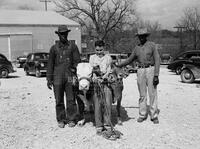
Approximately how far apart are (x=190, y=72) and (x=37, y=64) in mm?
9382

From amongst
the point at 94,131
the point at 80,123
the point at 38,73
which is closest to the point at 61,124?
the point at 80,123

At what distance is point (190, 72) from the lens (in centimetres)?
1505

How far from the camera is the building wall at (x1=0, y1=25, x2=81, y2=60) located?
36.1 meters

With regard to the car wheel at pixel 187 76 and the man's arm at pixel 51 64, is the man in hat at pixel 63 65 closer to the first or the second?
the man's arm at pixel 51 64

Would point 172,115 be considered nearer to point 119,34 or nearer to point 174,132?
point 174,132

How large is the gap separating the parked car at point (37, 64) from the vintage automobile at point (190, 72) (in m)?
8.53

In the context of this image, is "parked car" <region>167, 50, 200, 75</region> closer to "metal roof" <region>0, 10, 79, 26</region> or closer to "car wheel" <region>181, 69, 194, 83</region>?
"car wheel" <region>181, 69, 194, 83</region>

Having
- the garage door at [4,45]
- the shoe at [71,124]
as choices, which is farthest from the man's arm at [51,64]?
the garage door at [4,45]

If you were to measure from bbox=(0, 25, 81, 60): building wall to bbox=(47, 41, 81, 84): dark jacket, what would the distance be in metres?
30.5

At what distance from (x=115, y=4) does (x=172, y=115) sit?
1623 inches

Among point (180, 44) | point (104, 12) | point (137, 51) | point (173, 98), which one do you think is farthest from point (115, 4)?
point (137, 51)

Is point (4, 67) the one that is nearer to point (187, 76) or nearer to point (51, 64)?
point (187, 76)

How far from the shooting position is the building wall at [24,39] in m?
36.1

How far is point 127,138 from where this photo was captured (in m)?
5.89
